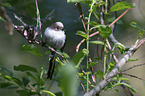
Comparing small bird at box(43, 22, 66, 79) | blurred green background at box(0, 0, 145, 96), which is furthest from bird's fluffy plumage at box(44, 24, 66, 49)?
blurred green background at box(0, 0, 145, 96)

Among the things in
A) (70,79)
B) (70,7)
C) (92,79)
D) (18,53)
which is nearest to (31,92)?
(92,79)

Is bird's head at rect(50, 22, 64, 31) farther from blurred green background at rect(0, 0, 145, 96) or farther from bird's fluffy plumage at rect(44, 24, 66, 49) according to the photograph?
blurred green background at rect(0, 0, 145, 96)

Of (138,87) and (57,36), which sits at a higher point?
(57,36)

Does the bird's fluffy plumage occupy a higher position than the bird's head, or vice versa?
the bird's head

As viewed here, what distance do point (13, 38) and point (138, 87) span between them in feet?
6.32

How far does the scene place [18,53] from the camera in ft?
9.12

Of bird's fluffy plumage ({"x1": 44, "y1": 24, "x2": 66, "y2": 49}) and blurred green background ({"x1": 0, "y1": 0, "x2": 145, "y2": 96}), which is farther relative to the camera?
blurred green background ({"x1": 0, "y1": 0, "x2": 145, "y2": 96})

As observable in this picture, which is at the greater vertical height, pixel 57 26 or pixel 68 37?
pixel 57 26

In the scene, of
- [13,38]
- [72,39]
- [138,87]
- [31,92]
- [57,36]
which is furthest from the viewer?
[13,38]

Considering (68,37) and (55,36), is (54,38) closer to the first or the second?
(55,36)

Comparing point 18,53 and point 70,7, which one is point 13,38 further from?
point 70,7

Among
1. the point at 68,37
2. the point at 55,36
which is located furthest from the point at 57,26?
the point at 68,37

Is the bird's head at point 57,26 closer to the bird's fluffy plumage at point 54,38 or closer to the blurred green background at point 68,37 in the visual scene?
the bird's fluffy plumage at point 54,38

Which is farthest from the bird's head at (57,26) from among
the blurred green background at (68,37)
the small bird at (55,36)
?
the blurred green background at (68,37)
